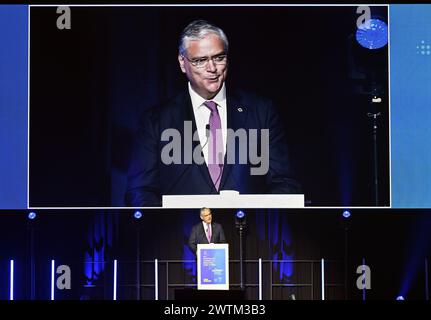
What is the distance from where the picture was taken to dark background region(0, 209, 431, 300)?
8.09m

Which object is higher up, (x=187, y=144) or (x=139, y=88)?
(x=139, y=88)

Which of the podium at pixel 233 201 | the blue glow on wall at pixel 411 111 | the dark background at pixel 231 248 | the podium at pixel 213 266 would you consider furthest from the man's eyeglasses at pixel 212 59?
the podium at pixel 213 266

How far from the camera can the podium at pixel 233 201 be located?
8023 millimetres

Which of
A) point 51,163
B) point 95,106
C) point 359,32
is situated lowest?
point 51,163

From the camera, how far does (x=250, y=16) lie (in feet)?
26.7

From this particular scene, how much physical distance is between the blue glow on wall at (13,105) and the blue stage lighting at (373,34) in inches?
120

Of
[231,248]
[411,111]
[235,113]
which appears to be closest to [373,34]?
[411,111]

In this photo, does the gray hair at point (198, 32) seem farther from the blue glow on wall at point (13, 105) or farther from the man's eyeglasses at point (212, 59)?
the blue glow on wall at point (13, 105)

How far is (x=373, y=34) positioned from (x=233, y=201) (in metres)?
1.97

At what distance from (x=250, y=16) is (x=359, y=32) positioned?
100 centimetres

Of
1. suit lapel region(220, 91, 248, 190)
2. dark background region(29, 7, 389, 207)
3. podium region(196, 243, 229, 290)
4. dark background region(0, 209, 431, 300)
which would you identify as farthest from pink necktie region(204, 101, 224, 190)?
podium region(196, 243, 229, 290)

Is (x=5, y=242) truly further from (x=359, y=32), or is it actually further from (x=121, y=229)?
(x=359, y=32)
